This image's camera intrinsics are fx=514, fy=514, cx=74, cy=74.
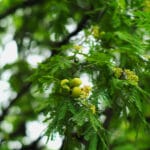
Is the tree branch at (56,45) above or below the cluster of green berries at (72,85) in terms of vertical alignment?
below

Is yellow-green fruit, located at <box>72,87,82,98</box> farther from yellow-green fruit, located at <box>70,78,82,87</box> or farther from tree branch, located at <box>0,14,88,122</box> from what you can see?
tree branch, located at <box>0,14,88,122</box>

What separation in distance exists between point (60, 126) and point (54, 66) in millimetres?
468

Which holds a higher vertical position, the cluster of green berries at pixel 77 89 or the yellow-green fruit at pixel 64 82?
the yellow-green fruit at pixel 64 82

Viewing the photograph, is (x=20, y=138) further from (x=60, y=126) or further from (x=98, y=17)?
(x=60, y=126)

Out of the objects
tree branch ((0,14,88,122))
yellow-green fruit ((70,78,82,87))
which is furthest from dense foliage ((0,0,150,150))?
tree branch ((0,14,88,122))

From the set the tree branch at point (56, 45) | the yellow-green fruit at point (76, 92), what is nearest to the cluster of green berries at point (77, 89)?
the yellow-green fruit at point (76, 92)

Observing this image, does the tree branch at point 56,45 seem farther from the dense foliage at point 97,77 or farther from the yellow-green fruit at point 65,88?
the yellow-green fruit at point 65,88

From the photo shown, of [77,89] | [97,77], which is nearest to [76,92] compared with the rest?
[77,89]

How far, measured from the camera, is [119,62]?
3252 mm

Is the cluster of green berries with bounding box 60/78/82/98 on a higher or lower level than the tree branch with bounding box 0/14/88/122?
higher

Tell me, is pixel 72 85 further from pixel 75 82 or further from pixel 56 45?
pixel 56 45

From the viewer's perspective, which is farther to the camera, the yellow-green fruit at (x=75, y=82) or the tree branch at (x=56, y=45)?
the tree branch at (x=56, y=45)

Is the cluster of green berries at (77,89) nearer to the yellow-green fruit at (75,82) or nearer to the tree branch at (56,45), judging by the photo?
the yellow-green fruit at (75,82)

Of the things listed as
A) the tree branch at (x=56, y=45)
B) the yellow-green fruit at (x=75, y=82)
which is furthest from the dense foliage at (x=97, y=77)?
the tree branch at (x=56, y=45)
